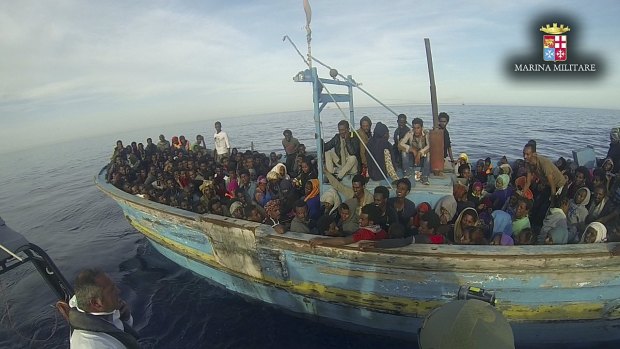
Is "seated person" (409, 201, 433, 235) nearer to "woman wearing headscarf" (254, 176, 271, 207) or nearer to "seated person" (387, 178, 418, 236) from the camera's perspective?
"seated person" (387, 178, 418, 236)

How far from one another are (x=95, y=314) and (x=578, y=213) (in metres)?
5.30

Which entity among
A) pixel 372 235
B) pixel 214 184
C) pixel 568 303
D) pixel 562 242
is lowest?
pixel 568 303

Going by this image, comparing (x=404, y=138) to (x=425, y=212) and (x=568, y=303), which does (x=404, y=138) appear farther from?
(x=568, y=303)

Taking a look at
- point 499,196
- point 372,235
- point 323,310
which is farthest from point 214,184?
point 499,196

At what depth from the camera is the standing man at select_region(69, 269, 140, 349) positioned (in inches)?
75.7

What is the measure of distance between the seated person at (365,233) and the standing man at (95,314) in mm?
2213

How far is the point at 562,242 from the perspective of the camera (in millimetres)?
3754

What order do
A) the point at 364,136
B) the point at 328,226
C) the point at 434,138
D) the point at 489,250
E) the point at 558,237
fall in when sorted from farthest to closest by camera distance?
the point at 364,136 → the point at 434,138 → the point at 328,226 → the point at 558,237 → the point at 489,250

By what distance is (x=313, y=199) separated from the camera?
17.0ft

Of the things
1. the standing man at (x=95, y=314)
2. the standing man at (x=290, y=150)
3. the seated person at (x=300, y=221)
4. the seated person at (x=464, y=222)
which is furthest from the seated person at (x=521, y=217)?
the standing man at (x=95, y=314)

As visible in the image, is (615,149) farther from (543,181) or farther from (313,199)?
(313,199)

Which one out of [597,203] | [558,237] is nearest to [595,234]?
[558,237]

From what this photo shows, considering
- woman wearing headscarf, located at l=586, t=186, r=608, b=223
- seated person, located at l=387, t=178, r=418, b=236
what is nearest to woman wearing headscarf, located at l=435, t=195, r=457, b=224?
seated person, located at l=387, t=178, r=418, b=236

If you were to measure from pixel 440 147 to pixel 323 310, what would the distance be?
2918 millimetres
